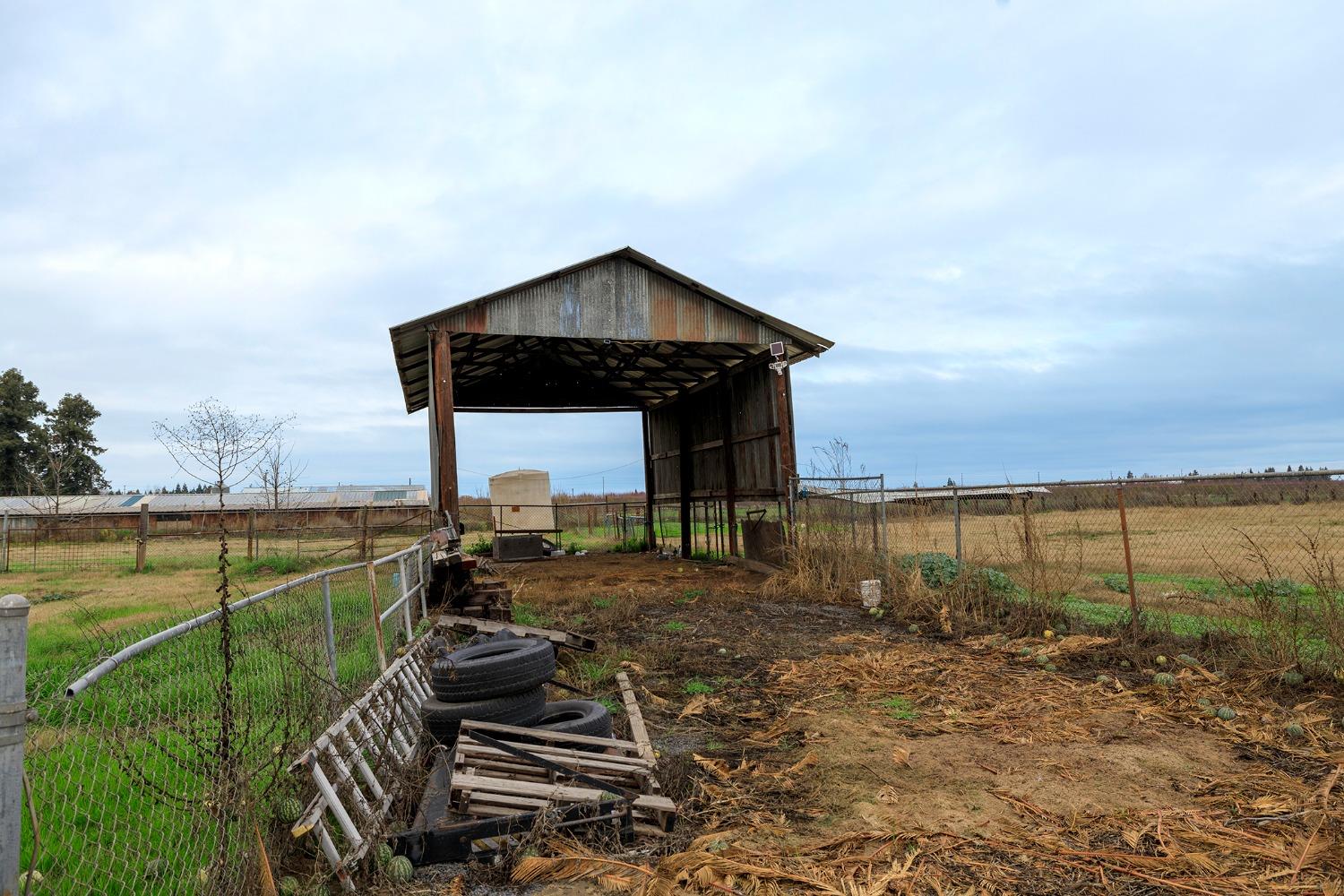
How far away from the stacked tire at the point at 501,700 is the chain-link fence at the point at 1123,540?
20.1 ft

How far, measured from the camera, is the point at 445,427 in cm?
1461

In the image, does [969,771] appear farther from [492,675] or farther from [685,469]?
[685,469]

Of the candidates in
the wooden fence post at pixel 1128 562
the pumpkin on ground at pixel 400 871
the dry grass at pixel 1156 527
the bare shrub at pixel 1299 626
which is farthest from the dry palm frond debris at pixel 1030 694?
the pumpkin on ground at pixel 400 871

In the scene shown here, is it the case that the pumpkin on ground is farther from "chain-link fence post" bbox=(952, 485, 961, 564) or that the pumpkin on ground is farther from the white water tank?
the white water tank

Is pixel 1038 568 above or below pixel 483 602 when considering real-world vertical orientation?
above

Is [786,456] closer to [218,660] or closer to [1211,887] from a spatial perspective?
[218,660]

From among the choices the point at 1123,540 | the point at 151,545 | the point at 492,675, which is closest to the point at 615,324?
the point at 1123,540

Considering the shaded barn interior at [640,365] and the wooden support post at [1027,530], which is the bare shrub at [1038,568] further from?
the shaded barn interior at [640,365]

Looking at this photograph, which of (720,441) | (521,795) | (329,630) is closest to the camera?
(521,795)

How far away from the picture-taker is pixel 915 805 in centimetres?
473

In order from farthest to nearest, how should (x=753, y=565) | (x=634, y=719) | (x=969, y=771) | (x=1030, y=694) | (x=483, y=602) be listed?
(x=753, y=565)
(x=483, y=602)
(x=1030, y=694)
(x=634, y=719)
(x=969, y=771)

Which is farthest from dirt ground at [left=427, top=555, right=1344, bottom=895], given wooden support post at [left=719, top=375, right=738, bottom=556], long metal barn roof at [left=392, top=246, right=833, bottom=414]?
wooden support post at [left=719, top=375, right=738, bottom=556]

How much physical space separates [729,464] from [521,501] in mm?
11084

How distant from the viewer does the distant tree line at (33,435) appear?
4478cm
